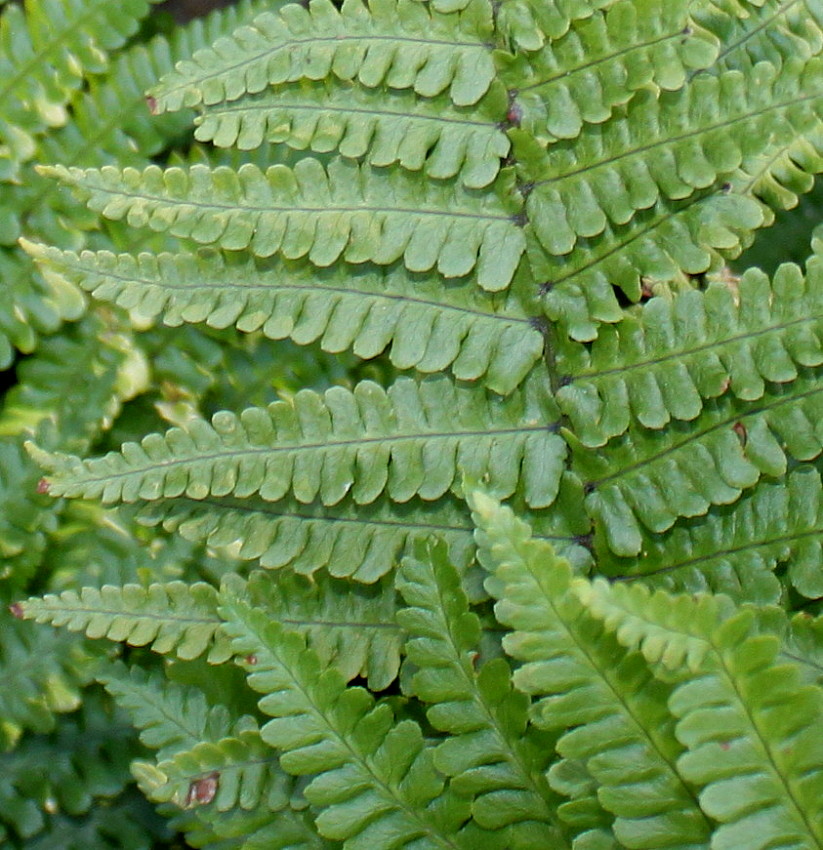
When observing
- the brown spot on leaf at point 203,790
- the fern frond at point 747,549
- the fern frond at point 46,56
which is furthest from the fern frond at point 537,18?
the brown spot on leaf at point 203,790

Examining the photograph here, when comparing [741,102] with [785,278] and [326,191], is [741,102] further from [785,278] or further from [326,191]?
[326,191]

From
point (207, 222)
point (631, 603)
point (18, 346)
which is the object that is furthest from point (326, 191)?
point (18, 346)

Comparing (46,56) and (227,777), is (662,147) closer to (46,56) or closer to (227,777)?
(227,777)

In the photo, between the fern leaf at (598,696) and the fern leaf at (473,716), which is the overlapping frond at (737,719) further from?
the fern leaf at (473,716)

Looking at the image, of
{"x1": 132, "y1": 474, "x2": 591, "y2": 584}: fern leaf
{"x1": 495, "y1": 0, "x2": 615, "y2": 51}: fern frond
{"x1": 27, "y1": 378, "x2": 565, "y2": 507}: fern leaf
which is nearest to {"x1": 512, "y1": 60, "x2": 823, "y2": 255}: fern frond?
{"x1": 495, "y1": 0, "x2": 615, "y2": 51}: fern frond

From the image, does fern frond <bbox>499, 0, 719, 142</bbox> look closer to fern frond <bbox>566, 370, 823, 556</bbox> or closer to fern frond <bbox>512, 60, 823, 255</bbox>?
fern frond <bbox>512, 60, 823, 255</bbox>
